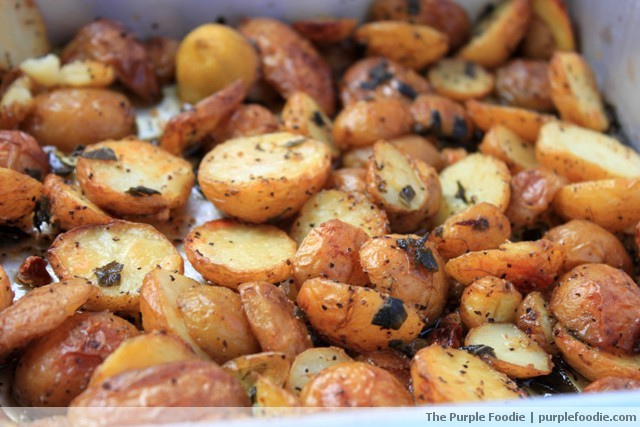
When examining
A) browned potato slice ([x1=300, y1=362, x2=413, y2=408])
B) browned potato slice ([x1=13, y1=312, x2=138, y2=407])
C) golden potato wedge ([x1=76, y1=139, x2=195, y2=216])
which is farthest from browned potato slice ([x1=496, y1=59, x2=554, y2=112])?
browned potato slice ([x1=13, y1=312, x2=138, y2=407])

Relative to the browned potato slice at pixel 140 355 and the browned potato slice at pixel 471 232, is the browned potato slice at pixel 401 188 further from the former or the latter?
the browned potato slice at pixel 140 355

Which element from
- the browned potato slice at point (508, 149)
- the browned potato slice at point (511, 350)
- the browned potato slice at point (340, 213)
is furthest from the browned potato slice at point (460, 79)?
the browned potato slice at point (511, 350)

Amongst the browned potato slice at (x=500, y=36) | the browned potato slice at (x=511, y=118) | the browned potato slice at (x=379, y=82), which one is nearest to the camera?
the browned potato slice at (x=511, y=118)

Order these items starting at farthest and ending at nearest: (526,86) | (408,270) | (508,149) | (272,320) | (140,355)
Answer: (526,86) < (508,149) < (408,270) < (272,320) < (140,355)

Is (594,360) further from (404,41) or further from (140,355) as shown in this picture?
(404,41)

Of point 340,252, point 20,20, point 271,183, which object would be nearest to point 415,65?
point 271,183

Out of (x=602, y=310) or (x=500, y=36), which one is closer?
(x=602, y=310)

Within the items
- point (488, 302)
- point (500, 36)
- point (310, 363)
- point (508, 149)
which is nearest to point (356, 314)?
point (310, 363)
